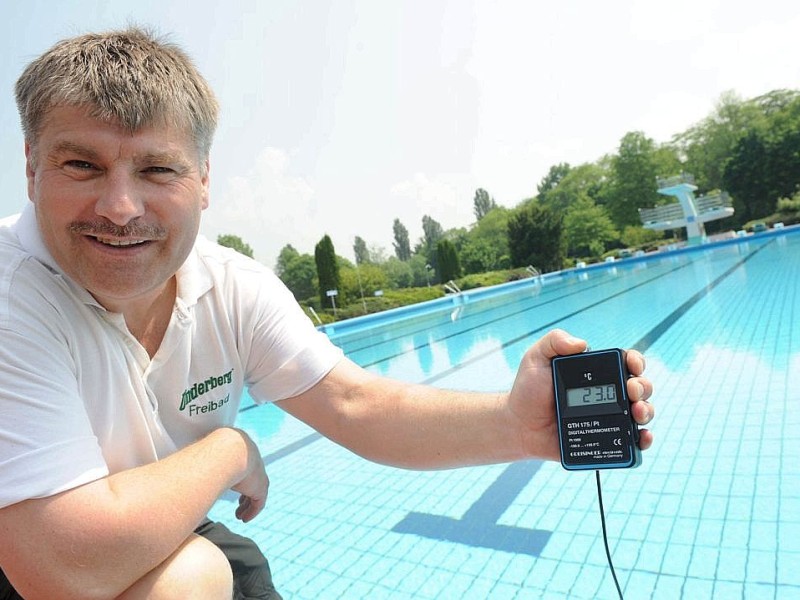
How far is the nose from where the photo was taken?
1.11 m

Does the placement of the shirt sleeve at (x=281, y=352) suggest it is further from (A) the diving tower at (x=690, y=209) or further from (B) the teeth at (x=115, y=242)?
(A) the diving tower at (x=690, y=209)

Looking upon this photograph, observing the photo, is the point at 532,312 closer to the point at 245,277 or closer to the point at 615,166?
the point at 245,277

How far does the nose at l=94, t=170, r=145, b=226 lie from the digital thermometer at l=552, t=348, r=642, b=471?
96cm

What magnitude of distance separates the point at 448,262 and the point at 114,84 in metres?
26.6

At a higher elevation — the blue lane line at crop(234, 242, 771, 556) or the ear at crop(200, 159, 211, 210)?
the ear at crop(200, 159, 211, 210)

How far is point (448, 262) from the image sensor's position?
90.2 ft

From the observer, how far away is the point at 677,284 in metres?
12.0

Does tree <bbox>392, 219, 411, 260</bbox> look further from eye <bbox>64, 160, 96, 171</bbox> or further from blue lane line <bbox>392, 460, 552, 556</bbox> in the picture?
eye <bbox>64, 160, 96, 171</bbox>

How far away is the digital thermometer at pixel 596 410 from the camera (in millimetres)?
1163

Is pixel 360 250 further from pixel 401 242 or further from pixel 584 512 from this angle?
pixel 584 512

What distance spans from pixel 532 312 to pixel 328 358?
34.6ft

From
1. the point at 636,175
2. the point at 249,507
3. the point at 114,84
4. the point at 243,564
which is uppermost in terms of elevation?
the point at 636,175

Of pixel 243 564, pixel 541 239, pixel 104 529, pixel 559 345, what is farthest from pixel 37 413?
pixel 541 239

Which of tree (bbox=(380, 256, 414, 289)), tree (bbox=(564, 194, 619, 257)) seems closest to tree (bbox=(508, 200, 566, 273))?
tree (bbox=(564, 194, 619, 257))
